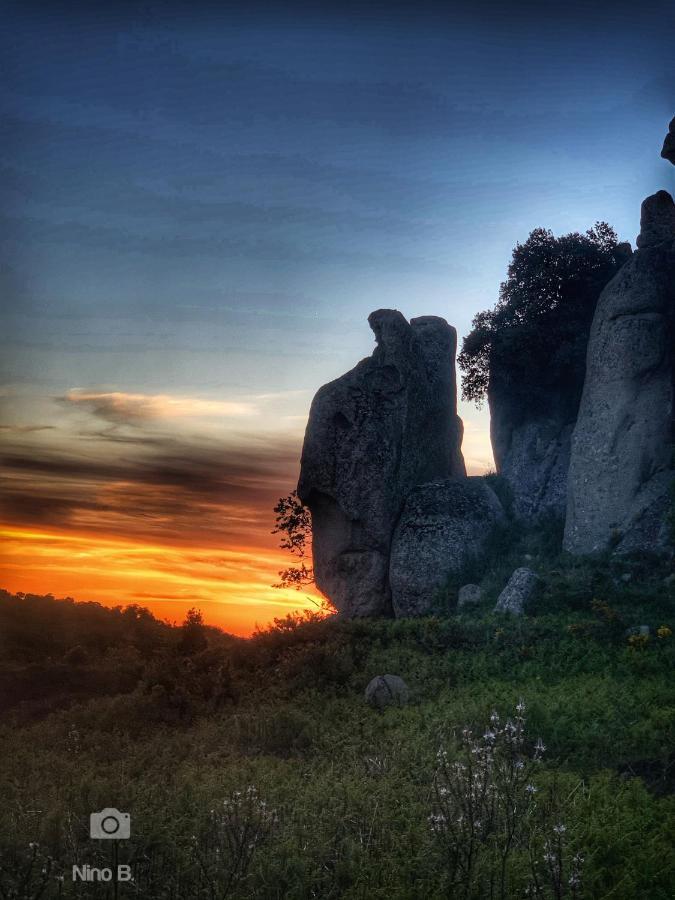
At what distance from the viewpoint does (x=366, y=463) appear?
90.0 ft

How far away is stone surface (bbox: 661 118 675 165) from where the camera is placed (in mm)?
28359

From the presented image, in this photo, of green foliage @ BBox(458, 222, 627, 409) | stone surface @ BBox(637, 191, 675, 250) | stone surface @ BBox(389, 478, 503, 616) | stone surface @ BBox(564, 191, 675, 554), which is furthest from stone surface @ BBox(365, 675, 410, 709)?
stone surface @ BBox(637, 191, 675, 250)

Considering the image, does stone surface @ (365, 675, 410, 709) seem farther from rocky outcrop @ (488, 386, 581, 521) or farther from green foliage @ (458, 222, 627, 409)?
green foliage @ (458, 222, 627, 409)

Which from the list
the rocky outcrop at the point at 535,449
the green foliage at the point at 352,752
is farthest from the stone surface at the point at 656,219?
the green foliage at the point at 352,752

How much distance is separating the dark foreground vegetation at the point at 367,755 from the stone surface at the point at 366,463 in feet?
12.7

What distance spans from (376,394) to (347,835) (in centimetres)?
2085

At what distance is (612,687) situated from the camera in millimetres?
14359

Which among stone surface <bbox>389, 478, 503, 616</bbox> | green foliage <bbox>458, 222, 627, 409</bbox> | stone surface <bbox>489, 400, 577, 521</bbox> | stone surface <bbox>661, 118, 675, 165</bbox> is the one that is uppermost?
stone surface <bbox>661, 118, 675, 165</bbox>

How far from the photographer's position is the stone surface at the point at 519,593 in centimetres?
2038

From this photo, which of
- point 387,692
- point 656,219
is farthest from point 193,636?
point 656,219

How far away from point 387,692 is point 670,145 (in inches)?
908

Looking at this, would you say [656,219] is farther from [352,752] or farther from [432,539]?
[352,752]

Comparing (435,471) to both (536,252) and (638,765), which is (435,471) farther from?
(638,765)

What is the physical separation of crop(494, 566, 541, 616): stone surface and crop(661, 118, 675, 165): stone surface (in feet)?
55.8
